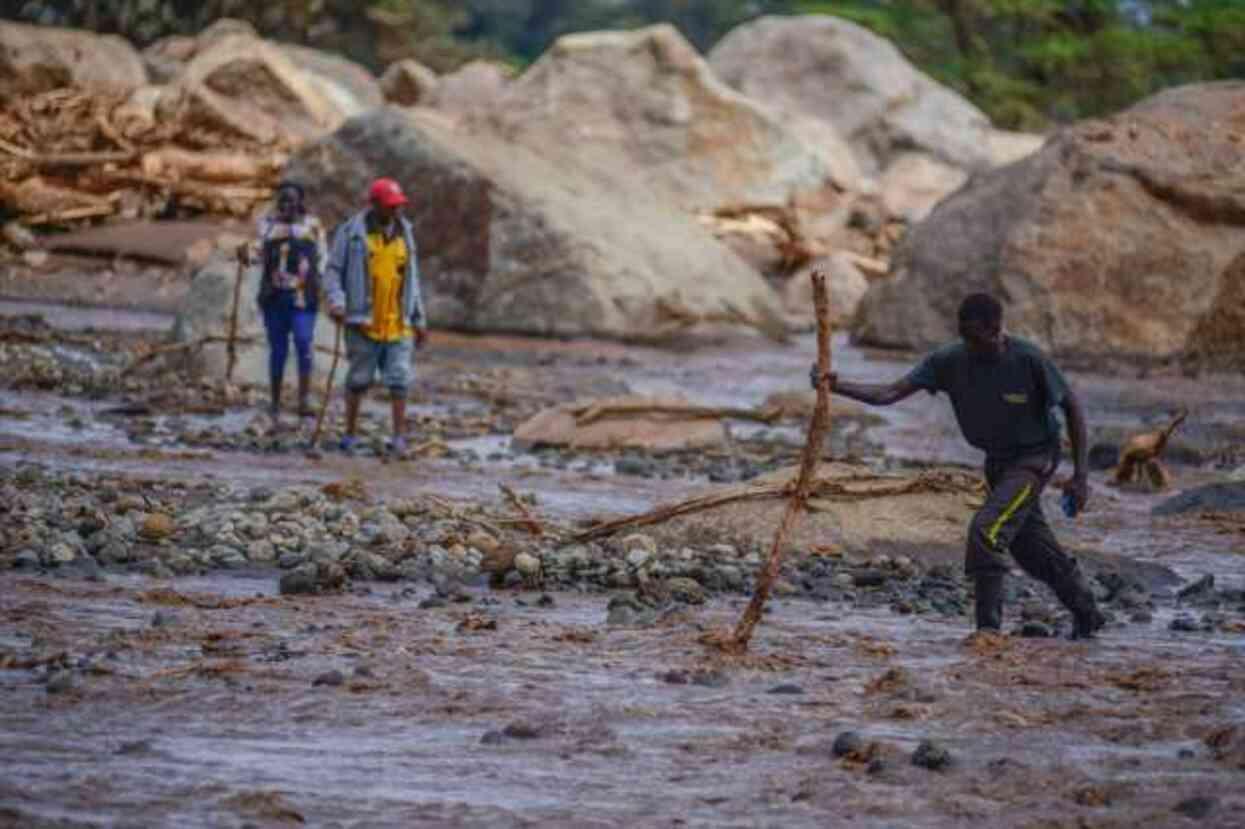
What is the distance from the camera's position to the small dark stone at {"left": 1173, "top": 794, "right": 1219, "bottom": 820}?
582 centimetres

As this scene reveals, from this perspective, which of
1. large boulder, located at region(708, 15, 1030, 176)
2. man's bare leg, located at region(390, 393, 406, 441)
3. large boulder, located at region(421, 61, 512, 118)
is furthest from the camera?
large boulder, located at region(708, 15, 1030, 176)

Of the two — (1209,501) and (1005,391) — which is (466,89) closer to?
(1209,501)

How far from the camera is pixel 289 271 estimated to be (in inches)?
596

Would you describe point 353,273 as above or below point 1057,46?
below

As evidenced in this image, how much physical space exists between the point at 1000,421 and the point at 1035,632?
777mm

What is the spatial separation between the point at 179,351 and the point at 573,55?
15.4 metres

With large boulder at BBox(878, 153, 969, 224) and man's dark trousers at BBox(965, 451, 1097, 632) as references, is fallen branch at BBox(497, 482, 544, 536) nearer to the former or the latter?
man's dark trousers at BBox(965, 451, 1097, 632)

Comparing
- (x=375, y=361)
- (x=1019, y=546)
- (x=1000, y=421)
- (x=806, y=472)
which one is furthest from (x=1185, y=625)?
(x=375, y=361)

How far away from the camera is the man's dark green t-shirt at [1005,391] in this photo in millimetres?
8383

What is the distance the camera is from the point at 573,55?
33500 mm

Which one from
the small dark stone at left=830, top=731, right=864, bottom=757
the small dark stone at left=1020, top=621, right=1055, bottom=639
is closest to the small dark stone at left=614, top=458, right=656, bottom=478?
the small dark stone at left=1020, top=621, right=1055, bottom=639

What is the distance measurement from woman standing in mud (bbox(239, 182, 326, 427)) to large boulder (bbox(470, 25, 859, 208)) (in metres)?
17.4

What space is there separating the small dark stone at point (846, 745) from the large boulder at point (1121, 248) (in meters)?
17.1

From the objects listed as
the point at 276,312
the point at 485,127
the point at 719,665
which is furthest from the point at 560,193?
the point at 719,665
